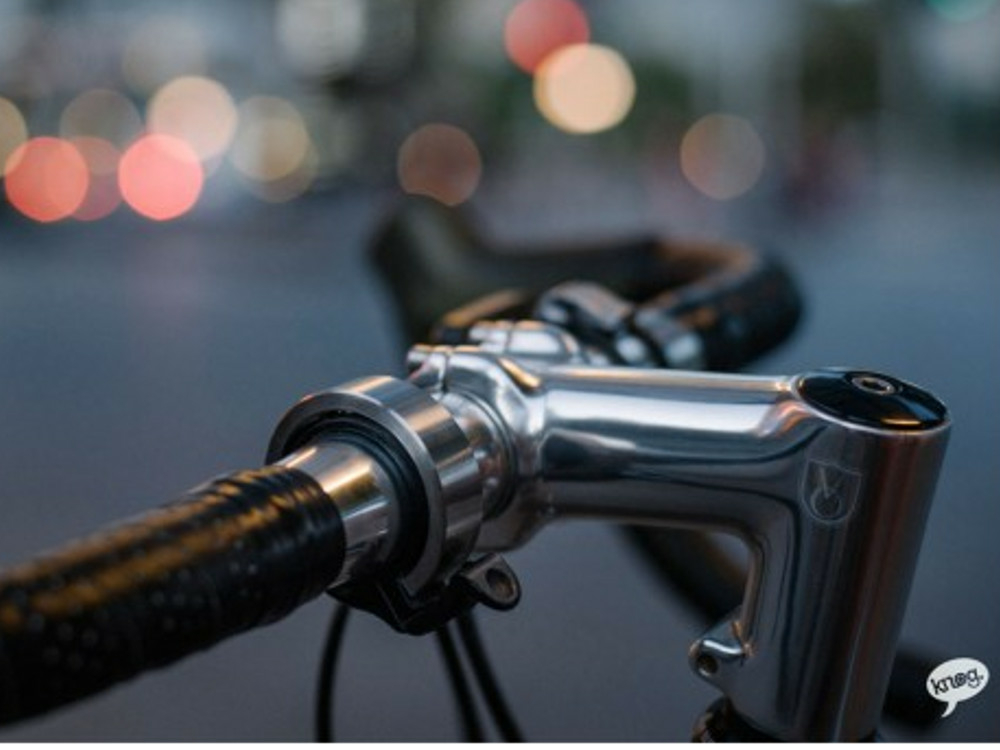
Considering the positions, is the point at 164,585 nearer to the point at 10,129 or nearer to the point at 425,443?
the point at 425,443

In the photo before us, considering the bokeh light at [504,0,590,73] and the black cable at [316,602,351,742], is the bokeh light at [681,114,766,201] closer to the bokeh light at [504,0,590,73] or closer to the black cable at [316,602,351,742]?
the bokeh light at [504,0,590,73]

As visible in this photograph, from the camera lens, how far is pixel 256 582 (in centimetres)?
24

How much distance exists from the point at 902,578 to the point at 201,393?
60 centimetres

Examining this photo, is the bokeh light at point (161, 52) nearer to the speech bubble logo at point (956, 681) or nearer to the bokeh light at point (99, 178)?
the bokeh light at point (99, 178)

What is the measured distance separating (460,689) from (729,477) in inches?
5.2

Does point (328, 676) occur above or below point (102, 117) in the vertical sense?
below

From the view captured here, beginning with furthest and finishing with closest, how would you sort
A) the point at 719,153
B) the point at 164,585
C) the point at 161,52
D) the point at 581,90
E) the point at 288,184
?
the point at 719,153, the point at 581,90, the point at 288,184, the point at 161,52, the point at 164,585

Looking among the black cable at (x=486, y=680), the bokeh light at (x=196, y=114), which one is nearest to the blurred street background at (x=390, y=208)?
the bokeh light at (x=196, y=114)

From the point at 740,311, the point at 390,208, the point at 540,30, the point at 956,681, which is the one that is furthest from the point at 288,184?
the point at 956,681

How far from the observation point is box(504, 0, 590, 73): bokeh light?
0.73 meters

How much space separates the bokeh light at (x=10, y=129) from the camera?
1.86 ft

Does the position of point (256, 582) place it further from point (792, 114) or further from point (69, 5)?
point (792, 114)

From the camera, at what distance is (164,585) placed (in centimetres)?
22

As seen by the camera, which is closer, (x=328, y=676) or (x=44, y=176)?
(x=328, y=676)
